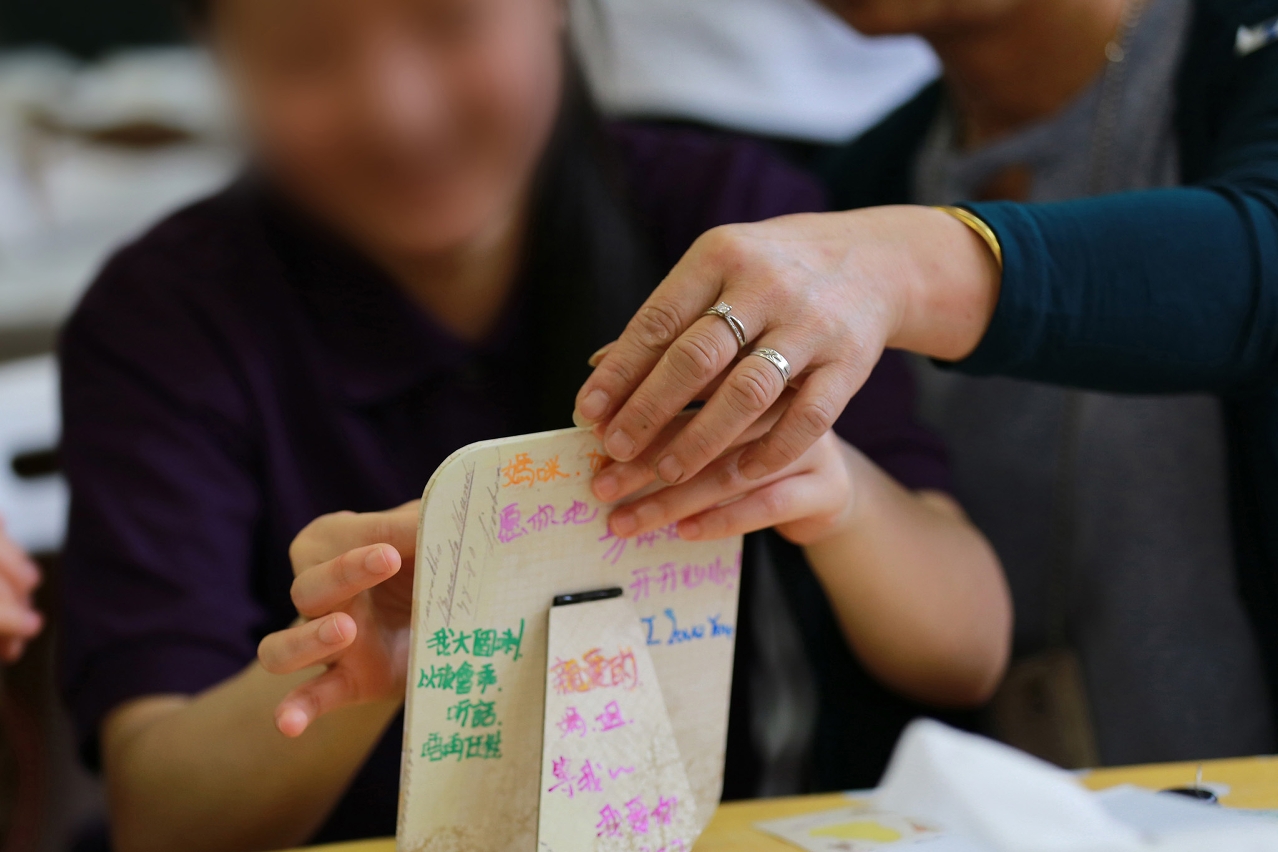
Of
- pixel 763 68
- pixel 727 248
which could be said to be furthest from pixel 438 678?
pixel 763 68

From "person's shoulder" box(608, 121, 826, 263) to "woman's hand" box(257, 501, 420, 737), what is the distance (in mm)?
308

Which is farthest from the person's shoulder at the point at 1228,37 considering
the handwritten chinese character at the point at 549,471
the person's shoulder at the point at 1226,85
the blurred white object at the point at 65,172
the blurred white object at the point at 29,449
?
the blurred white object at the point at 65,172

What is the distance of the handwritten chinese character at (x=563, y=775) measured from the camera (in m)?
0.49

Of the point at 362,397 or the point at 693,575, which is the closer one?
the point at 693,575

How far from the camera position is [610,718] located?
0.50 m

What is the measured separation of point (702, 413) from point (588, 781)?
19 centimetres

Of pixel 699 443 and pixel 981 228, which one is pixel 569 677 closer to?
pixel 699 443

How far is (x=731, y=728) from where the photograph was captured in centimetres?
69

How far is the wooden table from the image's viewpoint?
53cm

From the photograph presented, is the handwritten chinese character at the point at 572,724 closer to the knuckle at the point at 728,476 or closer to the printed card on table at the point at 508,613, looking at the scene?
the printed card on table at the point at 508,613

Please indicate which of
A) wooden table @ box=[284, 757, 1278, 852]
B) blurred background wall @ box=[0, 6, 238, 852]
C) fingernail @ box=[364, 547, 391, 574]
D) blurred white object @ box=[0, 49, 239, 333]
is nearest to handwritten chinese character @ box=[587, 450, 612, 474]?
fingernail @ box=[364, 547, 391, 574]

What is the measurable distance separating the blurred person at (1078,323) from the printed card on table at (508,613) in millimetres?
37

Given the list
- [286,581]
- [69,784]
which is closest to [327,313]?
[286,581]

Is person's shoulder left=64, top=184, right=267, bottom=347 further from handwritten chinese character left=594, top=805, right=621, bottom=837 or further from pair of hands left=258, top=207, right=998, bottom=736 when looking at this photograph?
handwritten chinese character left=594, top=805, right=621, bottom=837
